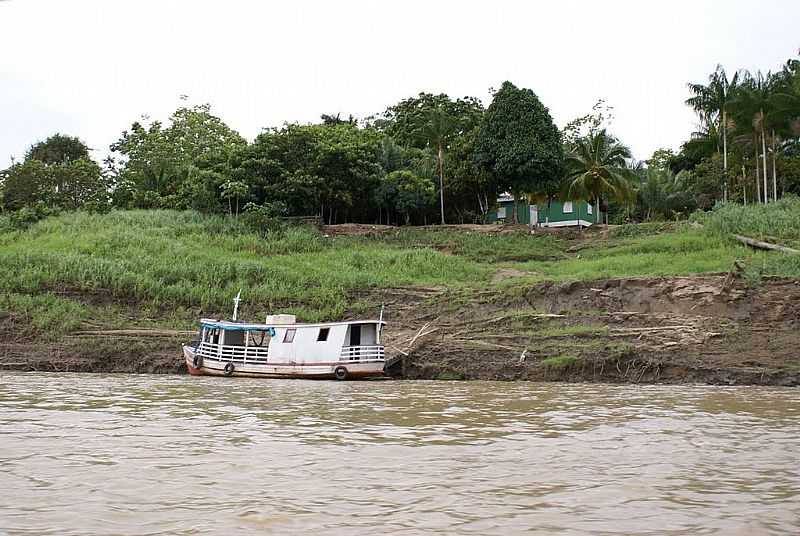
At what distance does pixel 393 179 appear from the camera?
46.8 metres

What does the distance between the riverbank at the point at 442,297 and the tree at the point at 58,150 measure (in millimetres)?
27589

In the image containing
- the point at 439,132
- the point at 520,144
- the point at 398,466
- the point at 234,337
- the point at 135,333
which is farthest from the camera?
the point at 439,132

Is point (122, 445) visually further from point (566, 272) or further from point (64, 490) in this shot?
point (566, 272)

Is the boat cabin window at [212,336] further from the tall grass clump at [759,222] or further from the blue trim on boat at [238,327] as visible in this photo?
the tall grass clump at [759,222]

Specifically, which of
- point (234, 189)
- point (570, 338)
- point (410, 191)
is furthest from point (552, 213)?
point (570, 338)

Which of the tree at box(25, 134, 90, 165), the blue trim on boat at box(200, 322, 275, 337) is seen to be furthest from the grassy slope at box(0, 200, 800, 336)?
the tree at box(25, 134, 90, 165)

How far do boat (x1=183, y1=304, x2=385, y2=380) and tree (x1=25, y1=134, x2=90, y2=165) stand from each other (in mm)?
46955

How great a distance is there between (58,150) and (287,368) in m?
50.8

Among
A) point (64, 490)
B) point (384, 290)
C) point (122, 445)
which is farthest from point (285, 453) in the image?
point (384, 290)

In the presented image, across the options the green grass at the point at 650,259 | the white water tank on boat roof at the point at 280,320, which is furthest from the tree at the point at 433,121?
the white water tank on boat roof at the point at 280,320

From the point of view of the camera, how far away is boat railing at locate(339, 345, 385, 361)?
75.0 ft

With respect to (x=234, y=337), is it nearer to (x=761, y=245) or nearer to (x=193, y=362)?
(x=193, y=362)

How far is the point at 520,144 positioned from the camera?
142 feet

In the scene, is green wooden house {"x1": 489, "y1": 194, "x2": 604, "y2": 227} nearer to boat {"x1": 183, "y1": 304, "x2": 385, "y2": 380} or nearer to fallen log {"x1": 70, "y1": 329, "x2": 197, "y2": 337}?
fallen log {"x1": 70, "y1": 329, "x2": 197, "y2": 337}
